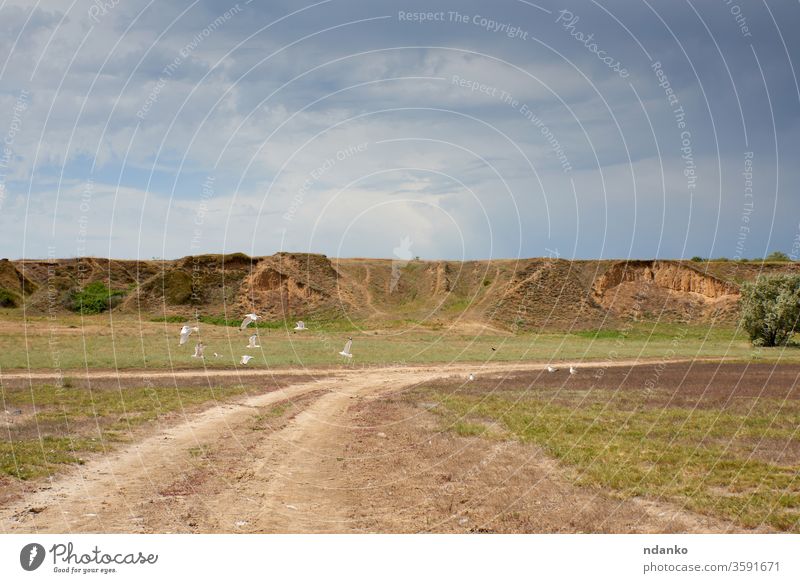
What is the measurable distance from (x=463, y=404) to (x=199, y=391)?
39.8 feet

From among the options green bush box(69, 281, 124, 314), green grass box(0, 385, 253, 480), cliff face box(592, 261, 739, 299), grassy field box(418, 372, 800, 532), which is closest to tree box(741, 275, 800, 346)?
cliff face box(592, 261, 739, 299)

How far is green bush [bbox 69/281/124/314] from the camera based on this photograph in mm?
83875

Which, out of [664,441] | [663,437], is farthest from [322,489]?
[663,437]

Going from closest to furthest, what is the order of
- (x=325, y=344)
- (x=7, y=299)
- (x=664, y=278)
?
(x=325, y=344), (x=7, y=299), (x=664, y=278)

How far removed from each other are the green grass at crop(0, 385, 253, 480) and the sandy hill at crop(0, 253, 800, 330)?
52839 mm

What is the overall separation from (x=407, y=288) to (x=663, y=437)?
8127 centimetres

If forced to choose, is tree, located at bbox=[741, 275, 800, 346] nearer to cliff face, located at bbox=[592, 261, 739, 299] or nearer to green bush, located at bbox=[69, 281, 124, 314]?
cliff face, located at bbox=[592, 261, 739, 299]

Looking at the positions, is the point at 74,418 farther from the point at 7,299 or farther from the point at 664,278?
the point at 664,278

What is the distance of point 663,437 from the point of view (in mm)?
20500

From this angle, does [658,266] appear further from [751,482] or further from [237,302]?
[751,482]

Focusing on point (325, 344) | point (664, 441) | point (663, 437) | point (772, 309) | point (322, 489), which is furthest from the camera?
point (772, 309)

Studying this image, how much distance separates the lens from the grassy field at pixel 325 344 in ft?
148

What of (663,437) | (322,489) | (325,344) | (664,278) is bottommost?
(325,344)

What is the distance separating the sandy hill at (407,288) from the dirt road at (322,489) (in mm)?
61332
